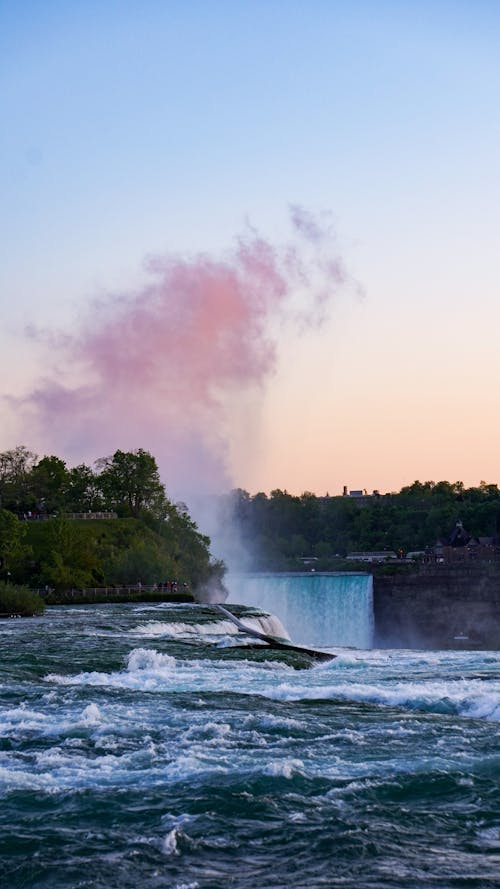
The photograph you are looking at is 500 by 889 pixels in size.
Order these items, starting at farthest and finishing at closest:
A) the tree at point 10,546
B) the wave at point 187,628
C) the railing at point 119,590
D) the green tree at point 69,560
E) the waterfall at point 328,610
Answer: the tree at point 10,546 < the waterfall at point 328,610 < the green tree at point 69,560 < the railing at point 119,590 < the wave at point 187,628

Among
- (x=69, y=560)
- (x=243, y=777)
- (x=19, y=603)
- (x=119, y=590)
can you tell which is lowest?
(x=243, y=777)

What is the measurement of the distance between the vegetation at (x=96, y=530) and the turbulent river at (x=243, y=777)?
51.3 meters

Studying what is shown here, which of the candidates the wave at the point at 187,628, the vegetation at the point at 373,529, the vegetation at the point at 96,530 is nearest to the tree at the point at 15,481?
the vegetation at the point at 96,530

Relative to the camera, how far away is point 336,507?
198 m

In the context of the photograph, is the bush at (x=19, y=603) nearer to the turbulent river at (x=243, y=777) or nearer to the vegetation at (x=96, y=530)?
the vegetation at (x=96, y=530)

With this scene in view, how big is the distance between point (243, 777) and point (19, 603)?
45.9 metres

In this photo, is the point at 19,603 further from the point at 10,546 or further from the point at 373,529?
the point at 373,529

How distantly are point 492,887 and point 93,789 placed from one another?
797cm

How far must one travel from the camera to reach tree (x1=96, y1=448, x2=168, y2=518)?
12619cm

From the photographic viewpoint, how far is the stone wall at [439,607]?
86375 millimetres

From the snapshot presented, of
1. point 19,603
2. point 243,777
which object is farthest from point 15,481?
point 243,777

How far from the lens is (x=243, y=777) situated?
68.0 feet

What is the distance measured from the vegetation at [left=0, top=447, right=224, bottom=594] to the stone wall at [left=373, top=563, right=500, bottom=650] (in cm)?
1785

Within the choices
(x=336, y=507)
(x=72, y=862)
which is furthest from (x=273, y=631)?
(x=336, y=507)
